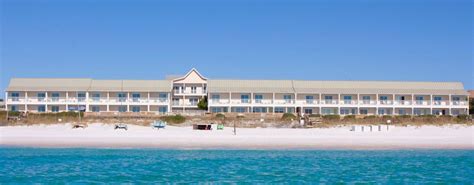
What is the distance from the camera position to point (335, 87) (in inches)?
2906

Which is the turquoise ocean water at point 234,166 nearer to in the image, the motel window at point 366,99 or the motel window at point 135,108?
the motel window at point 135,108

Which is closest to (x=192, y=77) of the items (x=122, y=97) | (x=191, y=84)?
(x=191, y=84)

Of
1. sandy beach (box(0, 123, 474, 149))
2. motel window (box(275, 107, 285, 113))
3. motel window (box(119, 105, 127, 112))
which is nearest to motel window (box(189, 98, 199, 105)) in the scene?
motel window (box(119, 105, 127, 112))

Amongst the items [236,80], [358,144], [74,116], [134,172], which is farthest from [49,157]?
[236,80]

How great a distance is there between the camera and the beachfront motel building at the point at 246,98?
71375mm

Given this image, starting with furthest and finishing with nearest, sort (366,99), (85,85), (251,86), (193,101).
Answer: (193,101), (251,86), (85,85), (366,99)

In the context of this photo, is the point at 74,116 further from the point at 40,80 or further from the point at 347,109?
the point at 347,109

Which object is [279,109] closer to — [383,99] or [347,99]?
[347,99]

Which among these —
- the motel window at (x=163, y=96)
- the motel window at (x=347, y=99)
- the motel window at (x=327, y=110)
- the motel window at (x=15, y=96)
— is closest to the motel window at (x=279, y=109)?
the motel window at (x=327, y=110)

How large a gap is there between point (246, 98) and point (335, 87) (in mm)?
10224

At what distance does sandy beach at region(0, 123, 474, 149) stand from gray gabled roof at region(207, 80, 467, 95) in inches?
979

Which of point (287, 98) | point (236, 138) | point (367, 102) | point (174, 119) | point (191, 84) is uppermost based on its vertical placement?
point (191, 84)

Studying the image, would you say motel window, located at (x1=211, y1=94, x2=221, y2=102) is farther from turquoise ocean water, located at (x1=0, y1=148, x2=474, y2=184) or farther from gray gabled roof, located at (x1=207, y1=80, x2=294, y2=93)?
turquoise ocean water, located at (x1=0, y1=148, x2=474, y2=184)

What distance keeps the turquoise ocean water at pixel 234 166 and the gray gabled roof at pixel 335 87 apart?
118 feet
